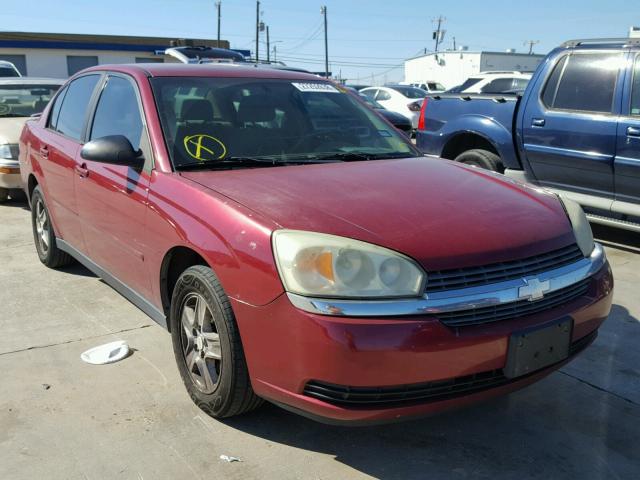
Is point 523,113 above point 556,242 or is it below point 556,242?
above

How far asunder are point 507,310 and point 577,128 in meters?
3.99

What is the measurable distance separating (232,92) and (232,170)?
0.76 meters

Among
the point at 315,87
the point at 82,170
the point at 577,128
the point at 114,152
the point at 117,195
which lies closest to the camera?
the point at 114,152

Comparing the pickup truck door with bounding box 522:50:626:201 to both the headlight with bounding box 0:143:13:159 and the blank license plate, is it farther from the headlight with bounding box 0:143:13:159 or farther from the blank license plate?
the headlight with bounding box 0:143:13:159

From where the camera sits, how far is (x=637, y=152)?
5379 millimetres

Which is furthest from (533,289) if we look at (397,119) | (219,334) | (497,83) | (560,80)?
(497,83)

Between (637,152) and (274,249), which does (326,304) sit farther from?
(637,152)

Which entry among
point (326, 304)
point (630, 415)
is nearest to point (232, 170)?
point (326, 304)

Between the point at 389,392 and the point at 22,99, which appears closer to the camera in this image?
the point at 389,392

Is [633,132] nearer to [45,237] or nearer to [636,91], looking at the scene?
[636,91]

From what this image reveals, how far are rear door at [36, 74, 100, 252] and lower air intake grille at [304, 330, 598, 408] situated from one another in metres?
2.56

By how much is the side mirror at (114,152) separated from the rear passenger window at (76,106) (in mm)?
1051

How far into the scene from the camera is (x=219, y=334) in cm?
268

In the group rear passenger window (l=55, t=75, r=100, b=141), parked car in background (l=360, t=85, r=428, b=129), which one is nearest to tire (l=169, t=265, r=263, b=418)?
rear passenger window (l=55, t=75, r=100, b=141)
